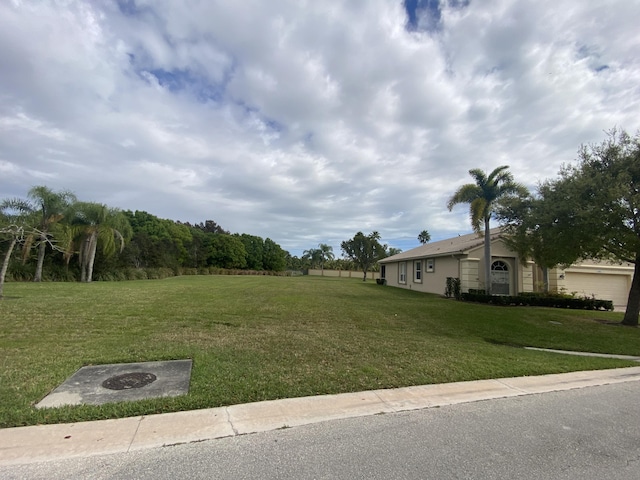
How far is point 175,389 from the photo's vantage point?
14.1 ft

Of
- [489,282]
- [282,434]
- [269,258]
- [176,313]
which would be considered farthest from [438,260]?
[269,258]

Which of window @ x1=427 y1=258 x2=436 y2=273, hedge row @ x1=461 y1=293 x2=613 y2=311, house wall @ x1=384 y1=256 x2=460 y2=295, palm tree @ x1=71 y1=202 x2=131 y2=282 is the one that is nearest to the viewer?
hedge row @ x1=461 y1=293 x2=613 y2=311

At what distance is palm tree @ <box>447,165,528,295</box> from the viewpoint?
16531mm

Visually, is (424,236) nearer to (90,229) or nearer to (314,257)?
(314,257)

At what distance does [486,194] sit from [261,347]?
14.6 m

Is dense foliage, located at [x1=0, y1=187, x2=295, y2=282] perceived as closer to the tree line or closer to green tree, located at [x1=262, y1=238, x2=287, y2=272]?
the tree line

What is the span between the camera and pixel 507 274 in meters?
19.3

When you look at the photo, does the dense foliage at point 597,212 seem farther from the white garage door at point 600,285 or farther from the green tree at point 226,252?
the green tree at point 226,252

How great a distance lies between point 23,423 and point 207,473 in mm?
2099

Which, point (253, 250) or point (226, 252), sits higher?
point (253, 250)

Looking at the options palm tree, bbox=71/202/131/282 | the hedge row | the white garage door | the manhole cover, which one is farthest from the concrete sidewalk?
palm tree, bbox=71/202/131/282

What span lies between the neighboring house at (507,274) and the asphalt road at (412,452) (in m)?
15.3

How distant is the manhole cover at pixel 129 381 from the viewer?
4.37 m

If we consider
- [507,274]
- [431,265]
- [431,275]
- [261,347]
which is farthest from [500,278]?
[261,347]
